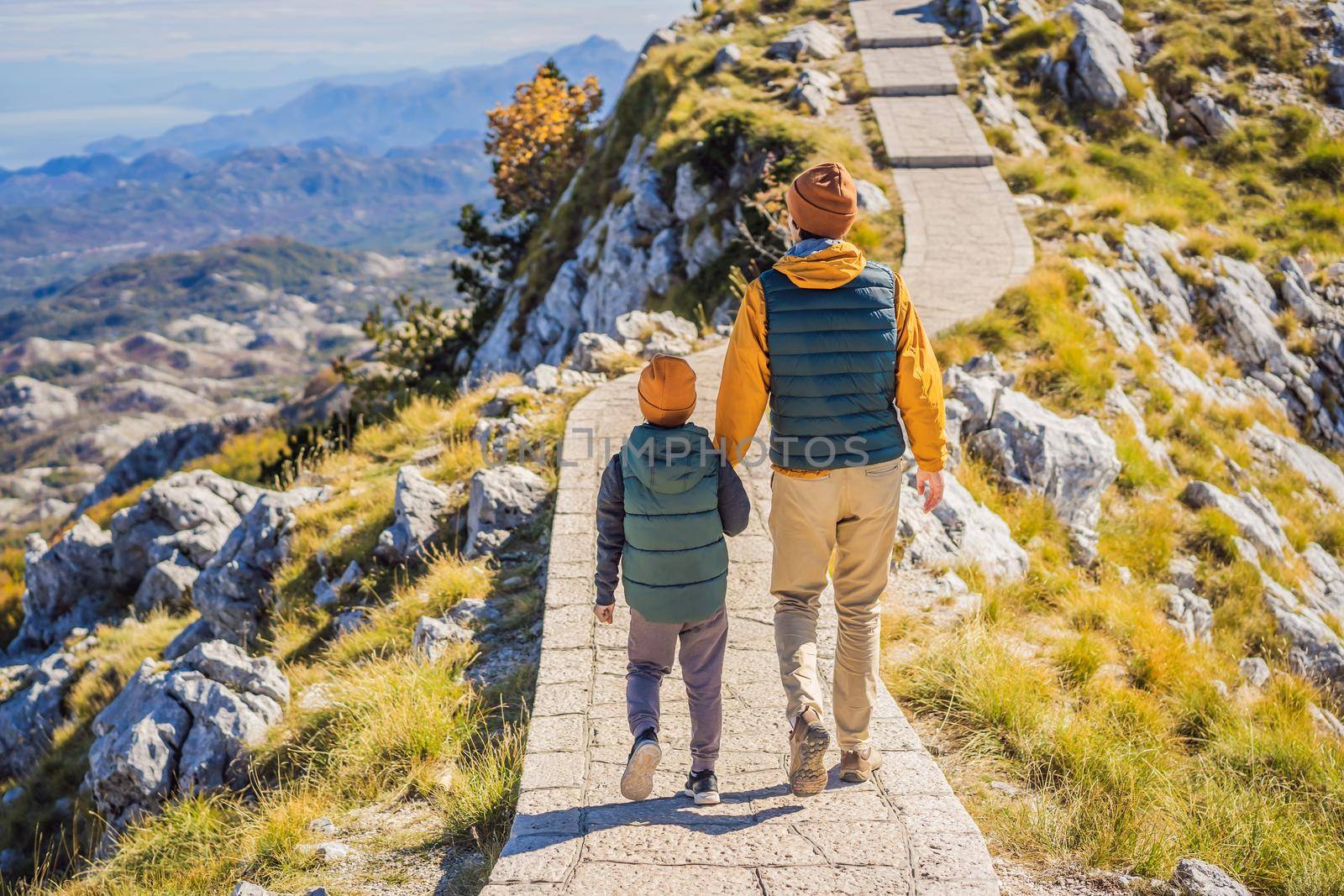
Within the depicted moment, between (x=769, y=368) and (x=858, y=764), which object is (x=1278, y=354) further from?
(x=769, y=368)

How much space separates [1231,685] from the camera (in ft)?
18.8

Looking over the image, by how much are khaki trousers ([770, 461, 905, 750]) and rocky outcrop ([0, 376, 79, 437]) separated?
224944mm

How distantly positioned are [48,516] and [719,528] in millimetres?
139438

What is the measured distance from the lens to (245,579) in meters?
9.16

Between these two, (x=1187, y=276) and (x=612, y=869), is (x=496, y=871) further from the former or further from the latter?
(x=1187, y=276)

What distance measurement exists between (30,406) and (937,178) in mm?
226769

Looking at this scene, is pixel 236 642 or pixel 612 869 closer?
pixel 612 869

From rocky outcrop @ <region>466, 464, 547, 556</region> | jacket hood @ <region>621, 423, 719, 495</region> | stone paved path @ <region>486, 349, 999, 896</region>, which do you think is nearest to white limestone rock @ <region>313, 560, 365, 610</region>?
rocky outcrop @ <region>466, 464, 547, 556</region>

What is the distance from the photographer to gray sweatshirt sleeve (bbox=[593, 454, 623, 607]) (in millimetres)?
3416

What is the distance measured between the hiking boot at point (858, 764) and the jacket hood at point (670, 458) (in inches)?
58.2

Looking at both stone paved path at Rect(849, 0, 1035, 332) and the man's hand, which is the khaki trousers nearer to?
the man's hand

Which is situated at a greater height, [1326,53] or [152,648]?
[1326,53]

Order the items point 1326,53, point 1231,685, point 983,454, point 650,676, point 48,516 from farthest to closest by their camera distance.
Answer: point 48,516, point 1326,53, point 983,454, point 1231,685, point 650,676

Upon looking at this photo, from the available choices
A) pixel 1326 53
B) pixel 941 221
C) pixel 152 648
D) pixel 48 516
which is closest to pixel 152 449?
pixel 152 648
